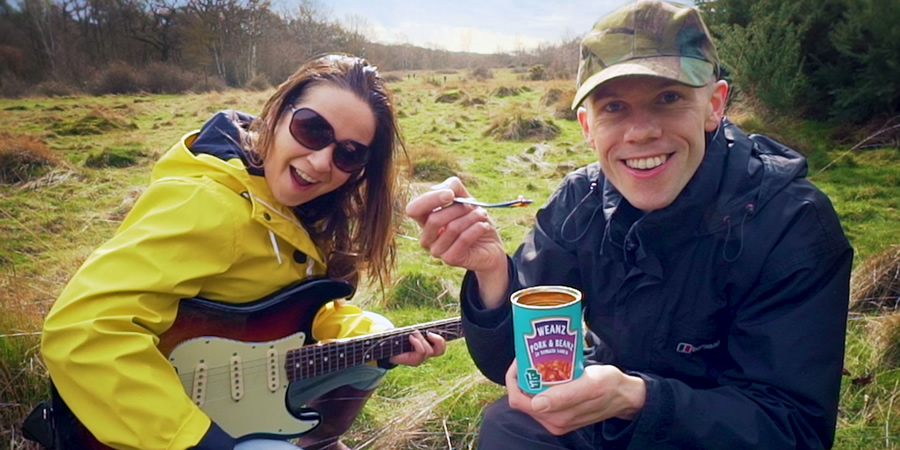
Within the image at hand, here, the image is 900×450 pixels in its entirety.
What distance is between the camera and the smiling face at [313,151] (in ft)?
8.70

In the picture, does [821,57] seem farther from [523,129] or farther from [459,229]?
[459,229]

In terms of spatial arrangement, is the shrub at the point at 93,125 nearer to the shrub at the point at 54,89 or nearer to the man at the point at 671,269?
the shrub at the point at 54,89

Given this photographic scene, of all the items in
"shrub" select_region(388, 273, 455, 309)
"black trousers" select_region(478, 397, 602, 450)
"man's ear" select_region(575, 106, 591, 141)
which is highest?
"man's ear" select_region(575, 106, 591, 141)

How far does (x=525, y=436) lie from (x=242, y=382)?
132 cm

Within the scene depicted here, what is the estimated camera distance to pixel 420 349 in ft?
10.2

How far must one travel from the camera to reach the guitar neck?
9.37 feet

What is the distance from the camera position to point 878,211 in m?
7.05

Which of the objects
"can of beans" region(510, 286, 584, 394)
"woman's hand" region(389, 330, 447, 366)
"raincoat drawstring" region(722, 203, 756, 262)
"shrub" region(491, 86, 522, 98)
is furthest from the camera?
"shrub" region(491, 86, 522, 98)

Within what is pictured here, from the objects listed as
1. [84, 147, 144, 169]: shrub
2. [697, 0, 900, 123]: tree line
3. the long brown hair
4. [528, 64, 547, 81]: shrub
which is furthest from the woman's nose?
[528, 64, 547, 81]: shrub

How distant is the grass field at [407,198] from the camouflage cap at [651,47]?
6.61 feet

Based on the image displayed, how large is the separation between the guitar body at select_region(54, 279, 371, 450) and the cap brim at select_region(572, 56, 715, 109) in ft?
5.08

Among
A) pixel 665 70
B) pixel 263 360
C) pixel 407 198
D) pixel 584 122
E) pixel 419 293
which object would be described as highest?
pixel 665 70

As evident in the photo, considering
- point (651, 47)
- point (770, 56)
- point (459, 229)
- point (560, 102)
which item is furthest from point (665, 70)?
point (560, 102)

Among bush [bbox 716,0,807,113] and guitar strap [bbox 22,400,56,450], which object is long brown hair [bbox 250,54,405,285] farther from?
bush [bbox 716,0,807,113]
